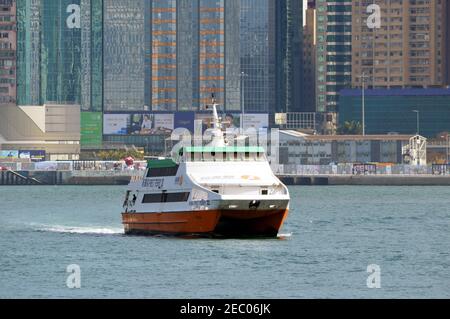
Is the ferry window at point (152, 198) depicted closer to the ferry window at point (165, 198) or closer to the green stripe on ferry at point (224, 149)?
the ferry window at point (165, 198)

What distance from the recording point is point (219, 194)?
320 ft

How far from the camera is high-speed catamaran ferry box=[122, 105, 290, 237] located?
321ft

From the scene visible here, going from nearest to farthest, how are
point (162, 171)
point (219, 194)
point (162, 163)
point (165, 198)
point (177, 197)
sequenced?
point (219, 194) → point (177, 197) → point (165, 198) → point (162, 171) → point (162, 163)

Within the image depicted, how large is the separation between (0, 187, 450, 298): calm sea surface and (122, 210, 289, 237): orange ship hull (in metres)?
0.83

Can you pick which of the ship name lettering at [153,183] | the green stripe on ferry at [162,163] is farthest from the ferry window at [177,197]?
the green stripe on ferry at [162,163]

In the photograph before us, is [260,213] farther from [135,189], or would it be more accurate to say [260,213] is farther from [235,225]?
[135,189]

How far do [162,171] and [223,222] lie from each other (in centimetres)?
837

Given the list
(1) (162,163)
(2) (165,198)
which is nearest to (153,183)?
(1) (162,163)

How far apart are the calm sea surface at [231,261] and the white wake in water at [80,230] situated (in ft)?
0.25

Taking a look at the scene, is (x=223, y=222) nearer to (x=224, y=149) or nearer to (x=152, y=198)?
(x=224, y=149)

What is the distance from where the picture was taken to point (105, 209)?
527ft
